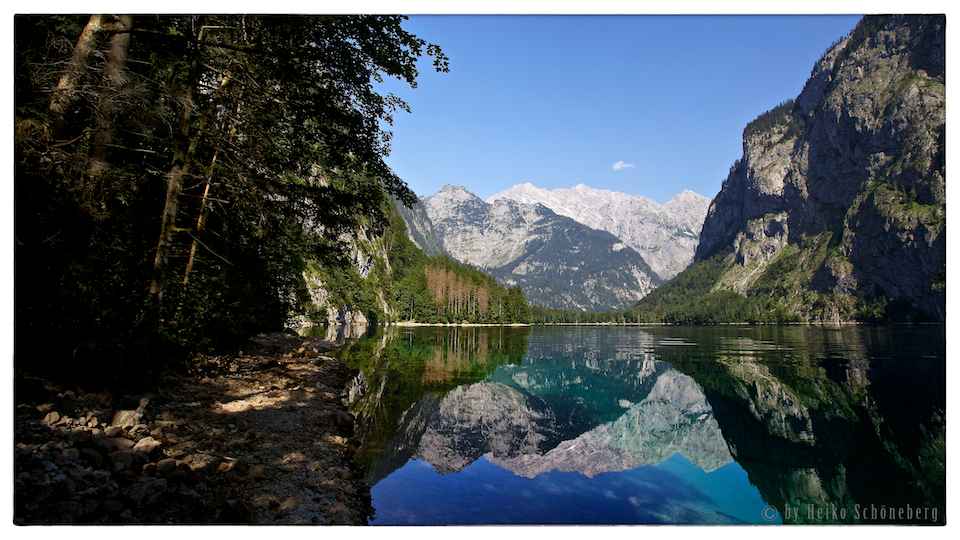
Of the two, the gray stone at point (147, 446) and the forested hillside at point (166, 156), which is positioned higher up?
the forested hillside at point (166, 156)

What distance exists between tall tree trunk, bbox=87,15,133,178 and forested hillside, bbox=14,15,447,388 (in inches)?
0.9

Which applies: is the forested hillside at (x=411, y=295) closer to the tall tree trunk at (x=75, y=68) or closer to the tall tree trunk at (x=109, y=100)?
the tall tree trunk at (x=109, y=100)

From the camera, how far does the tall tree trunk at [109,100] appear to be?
7.96 m

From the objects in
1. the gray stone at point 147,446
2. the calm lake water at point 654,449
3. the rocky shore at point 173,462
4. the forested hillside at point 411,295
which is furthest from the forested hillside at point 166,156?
the forested hillside at point 411,295

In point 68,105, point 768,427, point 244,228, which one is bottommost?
point 768,427

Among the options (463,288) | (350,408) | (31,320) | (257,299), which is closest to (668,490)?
(350,408)

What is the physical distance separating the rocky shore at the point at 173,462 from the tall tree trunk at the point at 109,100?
13.7 ft

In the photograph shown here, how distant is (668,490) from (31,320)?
42.0 ft

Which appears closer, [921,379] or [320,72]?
[320,72]

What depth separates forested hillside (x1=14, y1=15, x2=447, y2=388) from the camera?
286 inches

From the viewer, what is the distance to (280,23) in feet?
30.7

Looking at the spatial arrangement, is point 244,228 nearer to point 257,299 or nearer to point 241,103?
point 241,103

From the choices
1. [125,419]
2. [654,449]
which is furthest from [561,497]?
[125,419]

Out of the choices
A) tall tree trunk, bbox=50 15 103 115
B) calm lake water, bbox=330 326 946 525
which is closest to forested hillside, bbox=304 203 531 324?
calm lake water, bbox=330 326 946 525
